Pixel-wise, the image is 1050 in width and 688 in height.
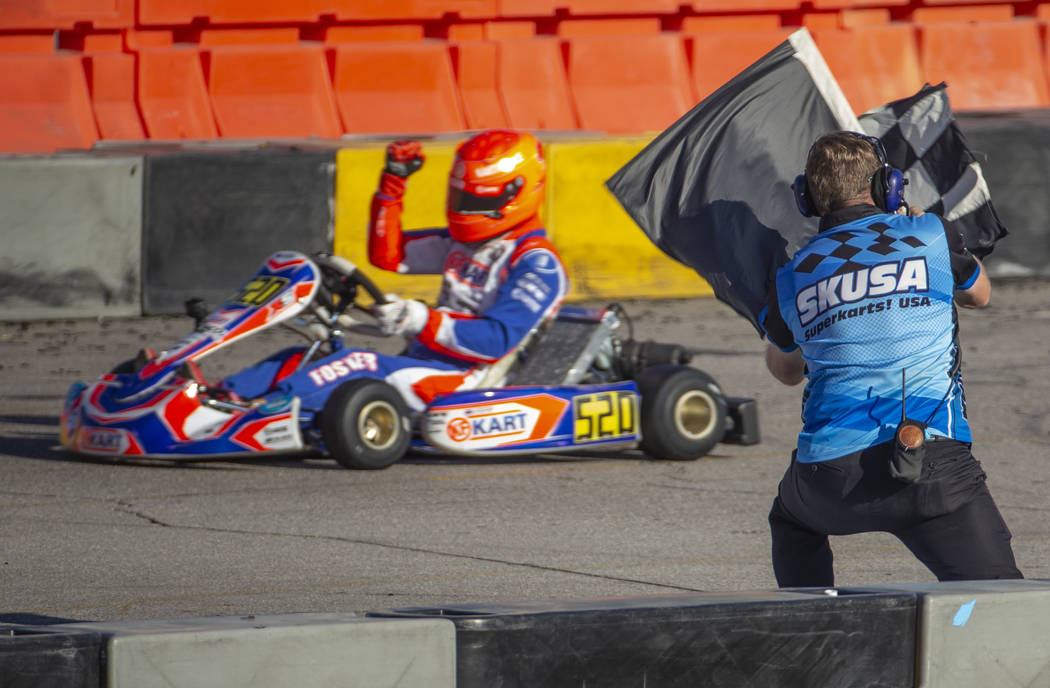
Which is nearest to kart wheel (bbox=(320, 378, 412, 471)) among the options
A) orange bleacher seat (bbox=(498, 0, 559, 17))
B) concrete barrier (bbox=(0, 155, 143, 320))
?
concrete barrier (bbox=(0, 155, 143, 320))

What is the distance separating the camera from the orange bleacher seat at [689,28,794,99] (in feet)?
47.2

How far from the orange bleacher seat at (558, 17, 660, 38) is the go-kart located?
6688 millimetres

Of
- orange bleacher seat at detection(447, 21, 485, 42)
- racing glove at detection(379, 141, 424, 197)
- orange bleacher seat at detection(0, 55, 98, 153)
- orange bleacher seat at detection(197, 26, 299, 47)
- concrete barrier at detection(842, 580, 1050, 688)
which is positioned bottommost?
concrete barrier at detection(842, 580, 1050, 688)

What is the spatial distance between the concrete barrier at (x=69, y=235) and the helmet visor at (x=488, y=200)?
4605 mm

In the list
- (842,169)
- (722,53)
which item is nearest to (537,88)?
(722,53)

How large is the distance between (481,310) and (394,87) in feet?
20.9

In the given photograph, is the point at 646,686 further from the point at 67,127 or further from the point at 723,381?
the point at 67,127

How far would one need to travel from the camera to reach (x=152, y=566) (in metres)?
5.95

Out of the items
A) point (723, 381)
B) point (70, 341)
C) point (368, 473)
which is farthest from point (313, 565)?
point (70, 341)

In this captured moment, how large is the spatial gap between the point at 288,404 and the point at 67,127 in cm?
671

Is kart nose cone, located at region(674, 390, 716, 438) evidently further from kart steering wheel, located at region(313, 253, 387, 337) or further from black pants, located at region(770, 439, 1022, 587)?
black pants, located at region(770, 439, 1022, 587)

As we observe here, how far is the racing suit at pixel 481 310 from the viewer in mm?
7781

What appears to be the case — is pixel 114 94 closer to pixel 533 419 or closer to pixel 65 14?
pixel 65 14

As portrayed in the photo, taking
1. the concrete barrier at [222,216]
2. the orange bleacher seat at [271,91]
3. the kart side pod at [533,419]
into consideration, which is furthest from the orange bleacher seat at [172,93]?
the kart side pod at [533,419]
